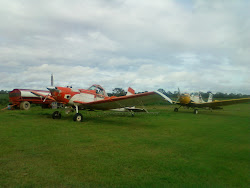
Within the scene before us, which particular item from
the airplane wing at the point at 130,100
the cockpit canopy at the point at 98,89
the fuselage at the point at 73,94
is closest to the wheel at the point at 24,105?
the fuselage at the point at 73,94

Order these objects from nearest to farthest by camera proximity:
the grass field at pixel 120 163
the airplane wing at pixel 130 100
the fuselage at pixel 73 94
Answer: the grass field at pixel 120 163, the airplane wing at pixel 130 100, the fuselage at pixel 73 94

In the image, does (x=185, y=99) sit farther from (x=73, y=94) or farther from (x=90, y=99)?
(x=73, y=94)

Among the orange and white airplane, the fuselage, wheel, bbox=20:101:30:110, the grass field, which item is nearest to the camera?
the grass field

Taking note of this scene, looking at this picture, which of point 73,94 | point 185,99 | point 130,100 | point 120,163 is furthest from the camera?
point 185,99

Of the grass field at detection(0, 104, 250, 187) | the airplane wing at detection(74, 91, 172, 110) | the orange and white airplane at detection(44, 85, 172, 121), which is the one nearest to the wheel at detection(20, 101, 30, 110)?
the orange and white airplane at detection(44, 85, 172, 121)

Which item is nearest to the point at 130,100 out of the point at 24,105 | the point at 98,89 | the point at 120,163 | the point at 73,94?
the point at 98,89

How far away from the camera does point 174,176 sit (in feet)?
10.1

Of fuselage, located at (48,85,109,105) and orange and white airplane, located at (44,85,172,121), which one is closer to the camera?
orange and white airplane, located at (44,85,172,121)

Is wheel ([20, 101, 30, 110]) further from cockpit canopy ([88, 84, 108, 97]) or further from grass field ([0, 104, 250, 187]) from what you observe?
grass field ([0, 104, 250, 187])

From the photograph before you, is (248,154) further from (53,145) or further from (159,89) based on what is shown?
(53,145)

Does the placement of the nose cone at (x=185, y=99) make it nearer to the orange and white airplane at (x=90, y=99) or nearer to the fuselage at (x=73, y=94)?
the orange and white airplane at (x=90, y=99)

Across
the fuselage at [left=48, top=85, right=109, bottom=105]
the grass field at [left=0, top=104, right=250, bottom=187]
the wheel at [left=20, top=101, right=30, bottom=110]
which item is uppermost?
the fuselage at [left=48, top=85, right=109, bottom=105]

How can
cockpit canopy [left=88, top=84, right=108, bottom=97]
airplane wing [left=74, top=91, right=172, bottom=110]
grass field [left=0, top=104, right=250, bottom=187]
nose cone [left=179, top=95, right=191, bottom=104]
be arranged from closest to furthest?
grass field [left=0, top=104, right=250, bottom=187], airplane wing [left=74, top=91, right=172, bottom=110], cockpit canopy [left=88, top=84, right=108, bottom=97], nose cone [left=179, top=95, right=191, bottom=104]

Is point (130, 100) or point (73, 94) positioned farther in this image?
point (73, 94)
